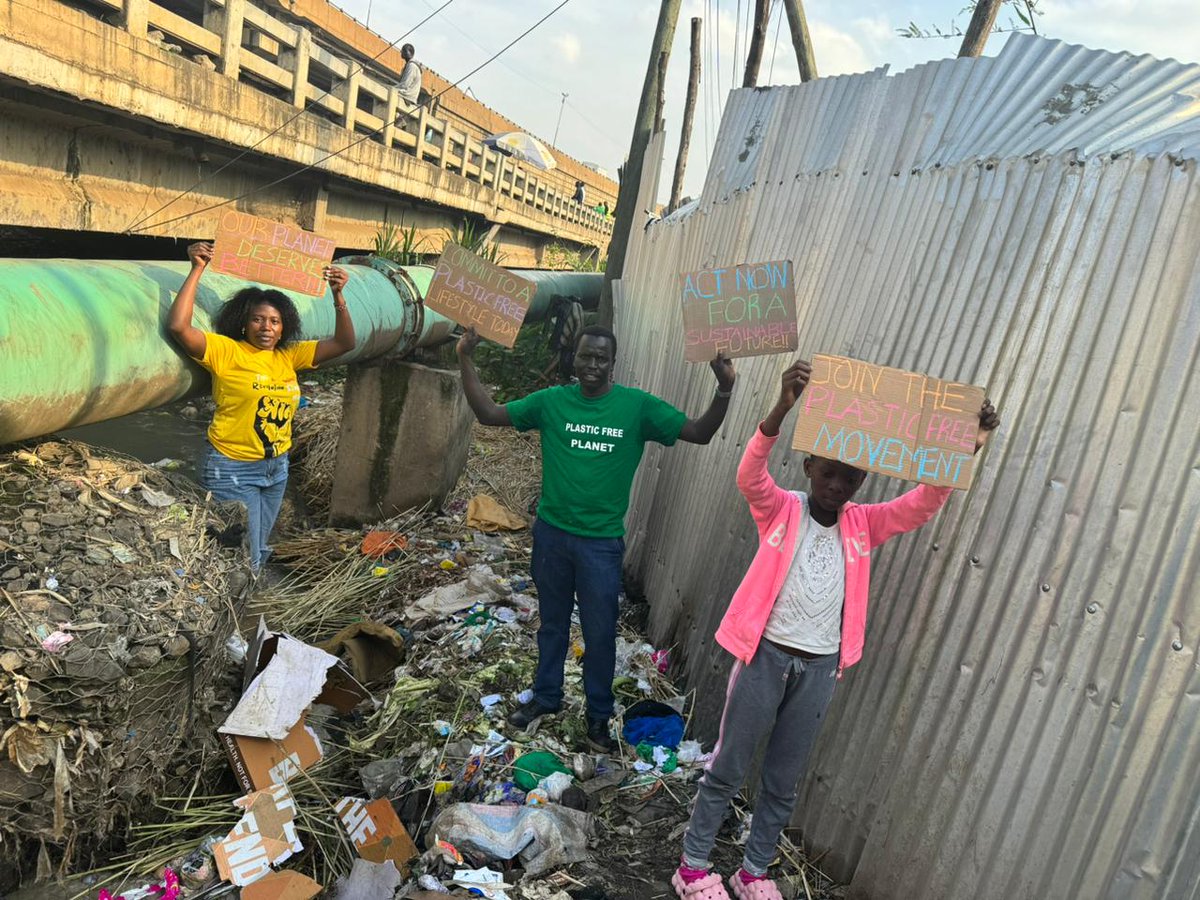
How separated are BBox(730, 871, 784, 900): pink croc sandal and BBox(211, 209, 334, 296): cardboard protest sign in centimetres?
325

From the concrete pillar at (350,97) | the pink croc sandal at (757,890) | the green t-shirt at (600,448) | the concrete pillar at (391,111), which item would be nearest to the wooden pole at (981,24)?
the green t-shirt at (600,448)

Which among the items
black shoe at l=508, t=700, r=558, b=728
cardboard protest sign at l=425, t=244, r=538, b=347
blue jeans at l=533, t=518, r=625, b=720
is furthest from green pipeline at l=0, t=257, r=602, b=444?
black shoe at l=508, t=700, r=558, b=728

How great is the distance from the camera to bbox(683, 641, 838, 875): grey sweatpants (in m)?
2.69

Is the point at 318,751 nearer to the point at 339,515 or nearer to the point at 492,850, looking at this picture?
the point at 492,850

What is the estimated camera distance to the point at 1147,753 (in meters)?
2.15

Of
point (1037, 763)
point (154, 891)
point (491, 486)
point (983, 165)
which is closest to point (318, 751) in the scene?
point (154, 891)

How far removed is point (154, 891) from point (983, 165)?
3.87 m

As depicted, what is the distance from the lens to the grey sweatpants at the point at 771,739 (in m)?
2.69

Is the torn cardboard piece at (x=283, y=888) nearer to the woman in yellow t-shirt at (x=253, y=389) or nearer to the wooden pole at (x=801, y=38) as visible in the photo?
the woman in yellow t-shirt at (x=253, y=389)

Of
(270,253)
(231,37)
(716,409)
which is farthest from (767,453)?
(231,37)

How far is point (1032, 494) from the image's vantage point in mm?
2492

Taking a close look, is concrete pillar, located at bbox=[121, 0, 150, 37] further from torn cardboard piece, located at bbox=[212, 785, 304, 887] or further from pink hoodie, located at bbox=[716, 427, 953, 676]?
pink hoodie, located at bbox=[716, 427, 953, 676]

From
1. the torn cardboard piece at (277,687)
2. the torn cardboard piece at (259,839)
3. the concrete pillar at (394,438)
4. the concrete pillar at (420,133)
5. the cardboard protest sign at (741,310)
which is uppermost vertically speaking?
the concrete pillar at (420,133)

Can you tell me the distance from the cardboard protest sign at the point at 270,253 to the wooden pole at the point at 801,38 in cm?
725
